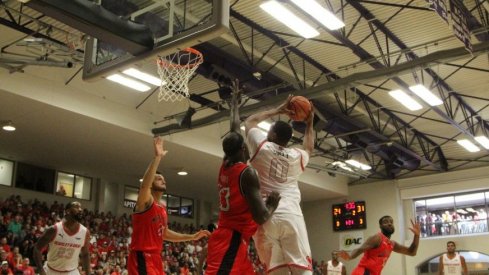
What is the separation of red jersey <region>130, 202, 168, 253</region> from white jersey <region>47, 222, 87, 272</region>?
2.76 meters

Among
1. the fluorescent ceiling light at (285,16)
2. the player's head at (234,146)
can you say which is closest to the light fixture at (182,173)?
the fluorescent ceiling light at (285,16)

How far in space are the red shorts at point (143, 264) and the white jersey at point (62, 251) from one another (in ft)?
9.10

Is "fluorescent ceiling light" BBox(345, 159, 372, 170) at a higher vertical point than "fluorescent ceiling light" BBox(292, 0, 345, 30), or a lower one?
lower

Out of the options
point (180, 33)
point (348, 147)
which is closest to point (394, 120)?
point (348, 147)

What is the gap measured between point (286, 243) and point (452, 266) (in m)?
13.5

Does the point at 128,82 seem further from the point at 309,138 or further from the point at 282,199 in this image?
the point at 282,199

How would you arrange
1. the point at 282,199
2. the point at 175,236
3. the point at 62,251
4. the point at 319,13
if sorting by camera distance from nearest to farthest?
the point at 282,199
the point at 175,236
the point at 62,251
the point at 319,13

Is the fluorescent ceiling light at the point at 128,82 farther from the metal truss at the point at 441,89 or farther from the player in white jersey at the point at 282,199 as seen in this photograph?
the player in white jersey at the point at 282,199

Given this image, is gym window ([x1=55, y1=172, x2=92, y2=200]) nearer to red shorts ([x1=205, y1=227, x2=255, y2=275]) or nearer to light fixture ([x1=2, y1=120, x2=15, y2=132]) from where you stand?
light fixture ([x1=2, y1=120, x2=15, y2=132])

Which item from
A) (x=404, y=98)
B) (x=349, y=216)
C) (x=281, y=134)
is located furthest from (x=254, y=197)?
(x=349, y=216)

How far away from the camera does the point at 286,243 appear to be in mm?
4645

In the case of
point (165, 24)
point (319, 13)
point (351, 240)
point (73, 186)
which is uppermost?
point (319, 13)

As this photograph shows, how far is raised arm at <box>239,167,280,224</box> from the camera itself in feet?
14.1

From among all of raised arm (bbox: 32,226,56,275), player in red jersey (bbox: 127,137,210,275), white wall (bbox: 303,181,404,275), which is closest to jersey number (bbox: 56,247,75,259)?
raised arm (bbox: 32,226,56,275)
